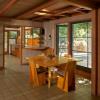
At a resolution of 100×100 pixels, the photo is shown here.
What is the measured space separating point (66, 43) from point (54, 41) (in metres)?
0.70

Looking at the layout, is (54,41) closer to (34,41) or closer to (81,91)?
(34,41)

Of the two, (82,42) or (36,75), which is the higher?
(82,42)

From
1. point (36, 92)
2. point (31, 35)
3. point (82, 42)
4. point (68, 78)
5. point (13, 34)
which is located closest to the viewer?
point (36, 92)

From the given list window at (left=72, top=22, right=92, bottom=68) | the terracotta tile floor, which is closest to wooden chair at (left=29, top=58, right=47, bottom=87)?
the terracotta tile floor

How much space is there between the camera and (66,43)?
816cm

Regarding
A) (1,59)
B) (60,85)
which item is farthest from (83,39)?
(1,59)

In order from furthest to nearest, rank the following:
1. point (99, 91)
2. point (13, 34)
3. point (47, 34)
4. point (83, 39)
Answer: point (13, 34) < point (47, 34) < point (83, 39) < point (99, 91)

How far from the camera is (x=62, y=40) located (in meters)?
8.48

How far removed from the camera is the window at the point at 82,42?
22.0 feet

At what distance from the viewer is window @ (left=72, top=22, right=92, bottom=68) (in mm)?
6715

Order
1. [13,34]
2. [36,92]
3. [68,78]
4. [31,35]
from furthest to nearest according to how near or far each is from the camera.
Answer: [13,34]
[31,35]
[68,78]
[36,92]

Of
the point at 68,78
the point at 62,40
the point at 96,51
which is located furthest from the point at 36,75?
the point at 62,40

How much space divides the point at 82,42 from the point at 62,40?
159 cm

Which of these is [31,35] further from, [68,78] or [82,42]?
[68,78]
